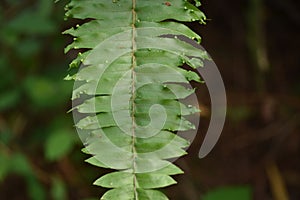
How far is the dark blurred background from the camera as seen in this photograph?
1.98 metres

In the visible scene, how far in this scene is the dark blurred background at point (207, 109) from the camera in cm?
198

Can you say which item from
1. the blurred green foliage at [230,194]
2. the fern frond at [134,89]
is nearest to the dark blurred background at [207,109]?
the blurred green foliage at [230,194]

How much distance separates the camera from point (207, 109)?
2.04 meters

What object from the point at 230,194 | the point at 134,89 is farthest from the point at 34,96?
the point at 134,89

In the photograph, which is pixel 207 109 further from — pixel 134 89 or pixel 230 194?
pixel 134 89

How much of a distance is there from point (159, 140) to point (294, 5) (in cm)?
155

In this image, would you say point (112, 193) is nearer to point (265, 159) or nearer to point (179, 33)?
point (179, 33)

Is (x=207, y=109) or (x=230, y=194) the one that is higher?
(x=207, y=109)

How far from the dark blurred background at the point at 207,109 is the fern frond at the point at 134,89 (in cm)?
90

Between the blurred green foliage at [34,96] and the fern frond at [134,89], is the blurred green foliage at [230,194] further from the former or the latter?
the fern frond at [134,89]

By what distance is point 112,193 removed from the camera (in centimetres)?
89

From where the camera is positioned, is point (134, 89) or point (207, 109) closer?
point (134, 89)

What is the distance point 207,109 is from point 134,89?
1.13 meters

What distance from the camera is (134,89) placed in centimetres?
93
